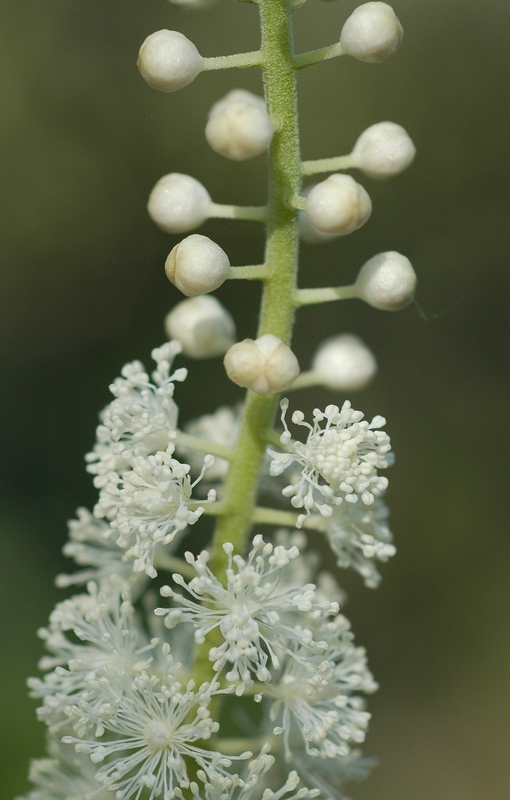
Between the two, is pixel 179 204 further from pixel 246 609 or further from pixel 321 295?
pixel 246 609

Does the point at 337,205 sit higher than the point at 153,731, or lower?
higher

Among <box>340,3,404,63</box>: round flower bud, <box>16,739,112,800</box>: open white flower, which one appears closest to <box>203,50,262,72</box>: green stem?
<box>340,3,404,63</box>: round flower bud

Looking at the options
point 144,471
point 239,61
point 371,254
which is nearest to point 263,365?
point 144,471

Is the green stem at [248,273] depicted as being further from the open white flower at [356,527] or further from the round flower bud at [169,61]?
the open white flower at [356,527]

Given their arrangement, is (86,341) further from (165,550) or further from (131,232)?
(165,550)

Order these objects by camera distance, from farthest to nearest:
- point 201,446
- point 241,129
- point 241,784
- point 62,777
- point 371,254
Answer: point 371,254
point 62,777
point 201,446
point 241,784
point 241,129

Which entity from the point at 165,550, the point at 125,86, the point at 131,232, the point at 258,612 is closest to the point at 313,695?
the point at 258,612

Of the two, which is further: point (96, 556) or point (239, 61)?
point (96, 556)
